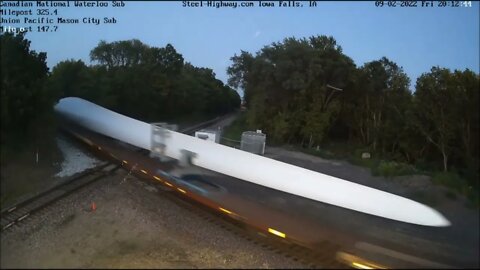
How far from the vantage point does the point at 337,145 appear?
37.0ft

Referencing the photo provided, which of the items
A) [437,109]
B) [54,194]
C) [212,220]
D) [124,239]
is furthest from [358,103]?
[54,194]

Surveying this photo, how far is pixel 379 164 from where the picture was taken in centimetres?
915

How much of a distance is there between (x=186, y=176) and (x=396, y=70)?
17.9ft

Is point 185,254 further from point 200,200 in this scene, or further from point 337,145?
point 337,145

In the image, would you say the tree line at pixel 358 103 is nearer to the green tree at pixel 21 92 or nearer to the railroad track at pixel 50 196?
the railroad track at pixel 50 196

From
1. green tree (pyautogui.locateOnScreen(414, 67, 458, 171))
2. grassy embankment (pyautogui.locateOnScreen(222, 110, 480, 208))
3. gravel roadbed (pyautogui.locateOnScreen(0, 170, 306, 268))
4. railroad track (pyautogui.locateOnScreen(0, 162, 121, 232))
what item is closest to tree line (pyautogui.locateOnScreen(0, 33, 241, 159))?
grassy embankment (pyautogui.locateOnScreen(222, 110, 480, 208))

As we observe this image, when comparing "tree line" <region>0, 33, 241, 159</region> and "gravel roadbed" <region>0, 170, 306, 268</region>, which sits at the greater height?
"tree line" <region>0, 33, 241, 159</region>

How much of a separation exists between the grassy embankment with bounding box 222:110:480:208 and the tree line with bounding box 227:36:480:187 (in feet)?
0.50

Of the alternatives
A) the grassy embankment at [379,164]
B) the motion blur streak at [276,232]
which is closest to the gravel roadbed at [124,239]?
the motion blur streak at [276,232]

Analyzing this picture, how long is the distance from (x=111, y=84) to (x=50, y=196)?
3.24 metres

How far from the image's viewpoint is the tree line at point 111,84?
8.58 m

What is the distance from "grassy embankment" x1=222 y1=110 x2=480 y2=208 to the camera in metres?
7.21

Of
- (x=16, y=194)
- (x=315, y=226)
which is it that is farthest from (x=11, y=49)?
(x=315, y=226)

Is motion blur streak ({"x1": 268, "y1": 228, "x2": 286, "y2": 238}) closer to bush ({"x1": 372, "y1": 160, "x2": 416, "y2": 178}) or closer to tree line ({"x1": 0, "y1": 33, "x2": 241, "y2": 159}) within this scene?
bush ({"x1": 372, "y1": 160, "x2": 416, "y2": 178})
